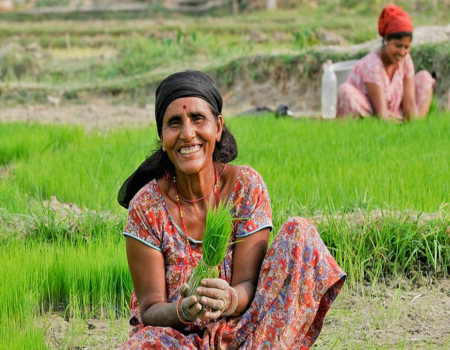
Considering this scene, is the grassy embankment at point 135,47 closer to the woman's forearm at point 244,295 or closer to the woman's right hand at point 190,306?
the woman's forearm at point 244,295

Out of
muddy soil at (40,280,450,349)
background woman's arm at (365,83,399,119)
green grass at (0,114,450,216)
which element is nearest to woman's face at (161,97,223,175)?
muddy soil at (40,280,450,349)

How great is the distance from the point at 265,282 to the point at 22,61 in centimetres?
1119

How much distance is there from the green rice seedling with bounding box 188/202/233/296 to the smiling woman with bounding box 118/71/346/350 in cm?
9

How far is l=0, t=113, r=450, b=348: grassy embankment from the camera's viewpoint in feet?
12.5

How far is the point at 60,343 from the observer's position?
338 cm

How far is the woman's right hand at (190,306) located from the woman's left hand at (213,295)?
18mm

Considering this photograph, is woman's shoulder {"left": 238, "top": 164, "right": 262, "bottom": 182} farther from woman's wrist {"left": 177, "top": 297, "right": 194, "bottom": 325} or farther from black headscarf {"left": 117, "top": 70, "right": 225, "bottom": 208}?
woman's wrist {"left": 177, "top": 297, "right": 194, "bottom": 325}

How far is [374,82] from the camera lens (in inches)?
269

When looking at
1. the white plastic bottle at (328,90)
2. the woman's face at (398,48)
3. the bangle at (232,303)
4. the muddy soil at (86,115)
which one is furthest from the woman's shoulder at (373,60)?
the bangle at (232,303)

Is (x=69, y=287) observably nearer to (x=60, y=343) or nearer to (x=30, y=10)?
(x=60, y=343)

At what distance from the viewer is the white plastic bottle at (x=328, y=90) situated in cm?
788

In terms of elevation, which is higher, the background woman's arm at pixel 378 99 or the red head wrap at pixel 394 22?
the red head wrap at pixel 394 22

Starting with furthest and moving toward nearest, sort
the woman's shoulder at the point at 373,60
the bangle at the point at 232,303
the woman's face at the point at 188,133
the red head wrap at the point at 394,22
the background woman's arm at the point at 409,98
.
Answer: the background woman's arm at the point at 409,98
the woman's shoulder at the point at 373,60
the red head wrap at the point at 394,22
the woman's face at the point at 188,133
the bangle at the point at 232,303

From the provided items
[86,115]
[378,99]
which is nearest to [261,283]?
[378,99]
